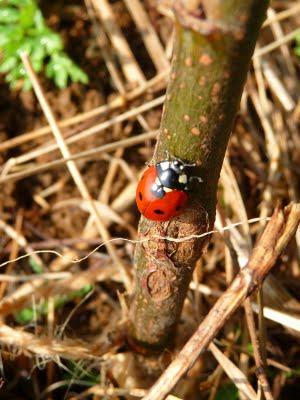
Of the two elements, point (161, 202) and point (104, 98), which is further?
point (104, 98)

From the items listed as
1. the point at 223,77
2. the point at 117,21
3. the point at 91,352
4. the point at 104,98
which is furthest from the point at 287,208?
the point at 117,21

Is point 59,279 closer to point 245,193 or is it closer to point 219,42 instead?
point 245,193

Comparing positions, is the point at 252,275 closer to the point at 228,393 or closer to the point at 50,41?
the point at 228,393

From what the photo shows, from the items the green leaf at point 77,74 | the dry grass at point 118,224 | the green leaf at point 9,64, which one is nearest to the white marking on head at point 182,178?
the dry grass at point 118,224

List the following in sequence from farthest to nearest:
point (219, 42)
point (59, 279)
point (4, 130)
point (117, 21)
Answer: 1. point (117, 21)
2. point (4, 130)
3. point (59, 279)
4. point (219, 42)

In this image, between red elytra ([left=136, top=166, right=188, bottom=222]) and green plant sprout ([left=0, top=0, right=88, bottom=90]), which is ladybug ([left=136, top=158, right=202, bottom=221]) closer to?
red elytra ([left=136, top=166, right=188, bottom=222])

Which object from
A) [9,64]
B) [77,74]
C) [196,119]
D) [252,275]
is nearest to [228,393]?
[252,275]

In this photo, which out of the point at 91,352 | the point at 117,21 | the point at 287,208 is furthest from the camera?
the point at 117,21

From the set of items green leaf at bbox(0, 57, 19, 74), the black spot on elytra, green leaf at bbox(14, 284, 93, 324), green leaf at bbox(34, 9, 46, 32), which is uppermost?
green leaf at bbox(34, 9, 46, 32)

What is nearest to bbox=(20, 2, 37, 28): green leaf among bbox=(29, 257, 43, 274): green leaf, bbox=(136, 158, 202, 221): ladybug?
bbox=(29, 257, 43, 274): green leaf
